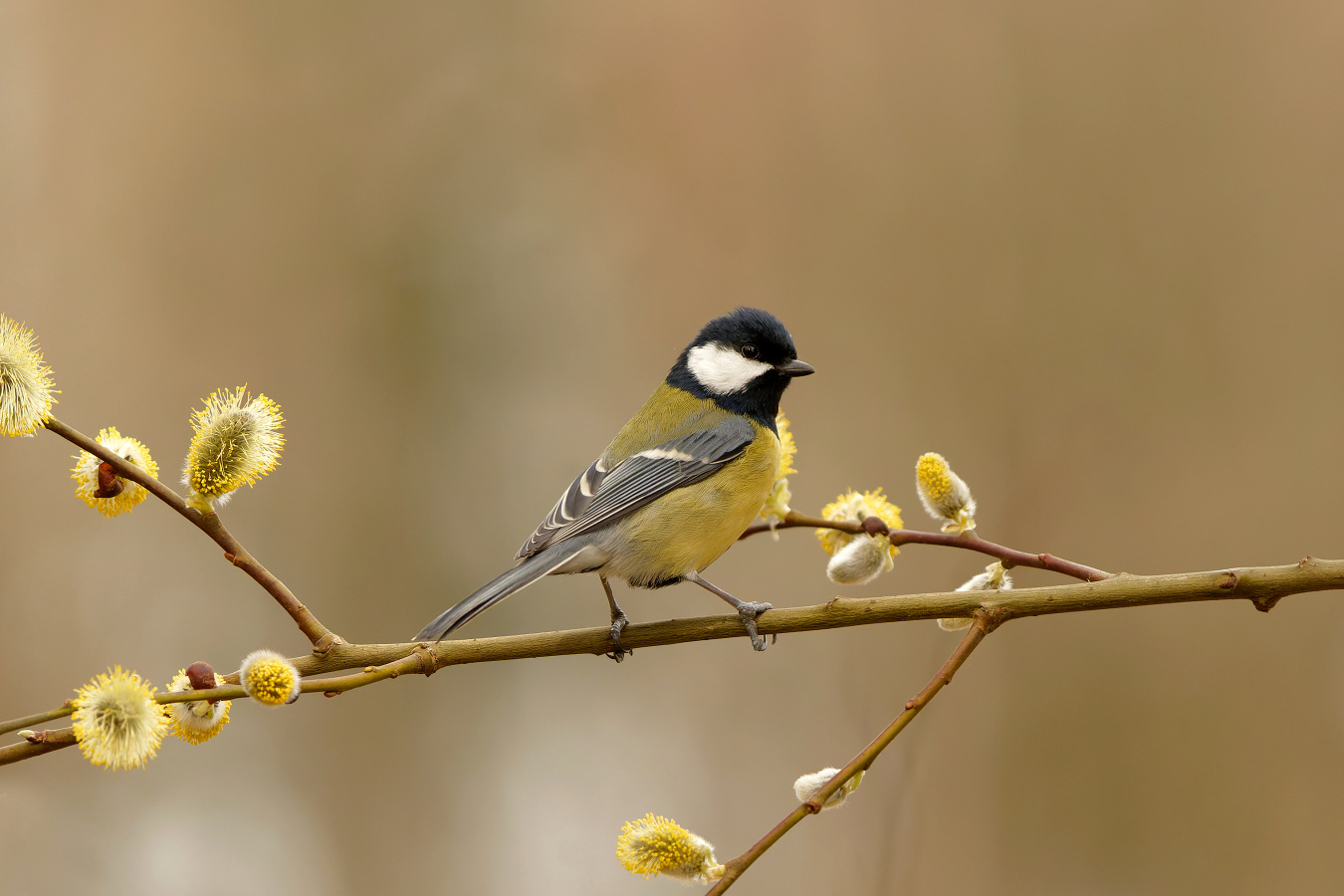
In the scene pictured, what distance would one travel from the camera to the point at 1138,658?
281 cm

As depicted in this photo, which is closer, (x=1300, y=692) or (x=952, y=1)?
(x=1300, y=692)

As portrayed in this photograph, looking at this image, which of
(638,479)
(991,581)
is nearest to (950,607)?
(991,581)

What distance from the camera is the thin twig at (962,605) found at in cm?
108

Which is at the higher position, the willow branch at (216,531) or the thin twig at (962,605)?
the willow branch at (216,531)

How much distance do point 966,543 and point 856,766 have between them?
0.44 m

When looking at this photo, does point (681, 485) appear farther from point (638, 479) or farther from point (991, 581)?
point (991, 581)

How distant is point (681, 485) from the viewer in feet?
6.65

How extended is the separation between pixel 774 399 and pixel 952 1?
6.89 ft

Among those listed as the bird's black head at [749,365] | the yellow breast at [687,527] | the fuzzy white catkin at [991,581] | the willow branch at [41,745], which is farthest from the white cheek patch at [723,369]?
the willow branch at [41,745]

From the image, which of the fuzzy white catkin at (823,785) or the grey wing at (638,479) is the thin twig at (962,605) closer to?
the fuzzy white catkin at (823,785)

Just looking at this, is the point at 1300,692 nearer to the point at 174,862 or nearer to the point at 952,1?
the point at 952,1

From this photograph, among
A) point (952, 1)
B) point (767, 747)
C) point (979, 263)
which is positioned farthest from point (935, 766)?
point (952, 1)

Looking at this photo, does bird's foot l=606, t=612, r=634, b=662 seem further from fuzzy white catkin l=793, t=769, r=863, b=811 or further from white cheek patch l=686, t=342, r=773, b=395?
white cheek patch l=686, t=342, r=773, b=395

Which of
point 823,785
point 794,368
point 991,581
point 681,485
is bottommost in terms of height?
point 823,785
